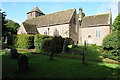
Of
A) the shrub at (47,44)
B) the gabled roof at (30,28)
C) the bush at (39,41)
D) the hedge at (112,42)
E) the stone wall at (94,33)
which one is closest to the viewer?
the hedge at (112,42)

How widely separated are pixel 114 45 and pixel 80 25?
31.3 metres

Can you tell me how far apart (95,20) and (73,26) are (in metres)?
8.00

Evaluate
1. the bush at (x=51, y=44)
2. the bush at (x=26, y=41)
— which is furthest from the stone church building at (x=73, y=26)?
the bush at (x=51, y=44)

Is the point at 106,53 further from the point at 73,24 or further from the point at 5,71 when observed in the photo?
the point at 73,24

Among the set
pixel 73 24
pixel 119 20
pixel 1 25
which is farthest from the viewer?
pixel 119 20

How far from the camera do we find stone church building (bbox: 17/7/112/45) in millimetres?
48281

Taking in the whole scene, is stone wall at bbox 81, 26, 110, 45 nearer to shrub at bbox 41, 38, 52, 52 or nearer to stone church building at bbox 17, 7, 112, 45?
stone church building at bbox 17, 7, 112, 45

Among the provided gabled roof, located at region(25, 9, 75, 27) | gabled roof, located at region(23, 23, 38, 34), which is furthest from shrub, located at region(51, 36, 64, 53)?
gabled roof, located at region(23, 23, 38, 34)

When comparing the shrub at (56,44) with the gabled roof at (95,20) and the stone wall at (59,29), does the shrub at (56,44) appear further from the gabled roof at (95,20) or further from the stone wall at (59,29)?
the gabled roof at (95,20)

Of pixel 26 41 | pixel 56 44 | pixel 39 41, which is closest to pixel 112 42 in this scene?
pixel 56 44

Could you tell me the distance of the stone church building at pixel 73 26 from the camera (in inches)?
1901

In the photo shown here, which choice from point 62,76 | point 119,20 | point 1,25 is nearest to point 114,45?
point 62,76

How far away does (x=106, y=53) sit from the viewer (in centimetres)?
2505

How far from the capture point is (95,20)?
52.5 m
